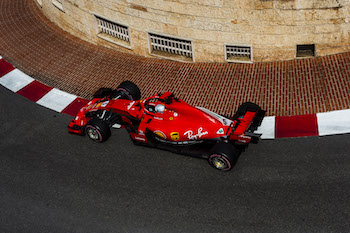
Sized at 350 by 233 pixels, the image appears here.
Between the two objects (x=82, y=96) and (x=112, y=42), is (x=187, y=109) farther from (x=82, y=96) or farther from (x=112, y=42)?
(x=112, y=42)

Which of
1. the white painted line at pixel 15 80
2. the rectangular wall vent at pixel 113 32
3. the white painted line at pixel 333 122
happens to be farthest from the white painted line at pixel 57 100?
the white painted line at pixel 333 122

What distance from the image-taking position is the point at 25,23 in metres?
17.0

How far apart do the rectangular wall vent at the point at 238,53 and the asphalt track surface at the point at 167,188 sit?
3.54 metres

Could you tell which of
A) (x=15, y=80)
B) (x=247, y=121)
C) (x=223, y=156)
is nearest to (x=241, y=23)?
(x=247, y=121)

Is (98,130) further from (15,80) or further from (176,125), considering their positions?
(15,80)

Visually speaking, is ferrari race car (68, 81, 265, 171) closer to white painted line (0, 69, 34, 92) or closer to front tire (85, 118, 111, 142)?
front tire (85, 118, 111, 142)

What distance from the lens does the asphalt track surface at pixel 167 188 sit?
29.4ft

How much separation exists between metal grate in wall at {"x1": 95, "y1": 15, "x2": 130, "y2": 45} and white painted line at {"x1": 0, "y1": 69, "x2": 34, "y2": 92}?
9.76 ft

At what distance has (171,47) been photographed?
13766 millimetres

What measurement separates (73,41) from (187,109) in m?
7.23

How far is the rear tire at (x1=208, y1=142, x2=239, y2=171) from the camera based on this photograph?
31.5 feet

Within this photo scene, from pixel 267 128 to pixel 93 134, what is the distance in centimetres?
462

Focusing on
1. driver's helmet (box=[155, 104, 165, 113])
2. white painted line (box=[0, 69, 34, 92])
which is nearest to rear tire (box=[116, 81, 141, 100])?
driver's helmet (box=[155, 104, 165, 113])

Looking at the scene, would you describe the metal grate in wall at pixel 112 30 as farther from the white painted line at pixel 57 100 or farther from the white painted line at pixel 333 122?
the white painted line at pixel 333 122
